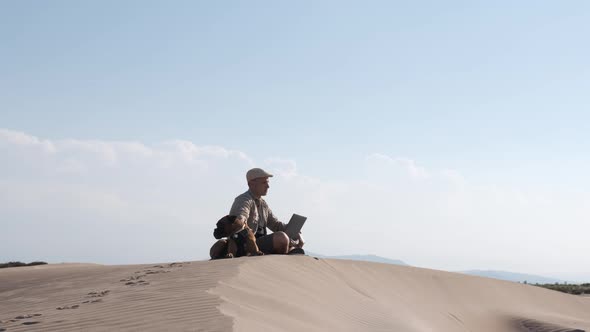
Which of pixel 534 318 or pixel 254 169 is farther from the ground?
pixel 254 169

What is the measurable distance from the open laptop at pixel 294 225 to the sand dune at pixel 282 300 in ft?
1.35

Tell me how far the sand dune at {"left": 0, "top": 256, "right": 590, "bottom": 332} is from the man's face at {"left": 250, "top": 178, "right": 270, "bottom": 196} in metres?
0.99

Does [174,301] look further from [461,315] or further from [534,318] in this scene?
[534,318]

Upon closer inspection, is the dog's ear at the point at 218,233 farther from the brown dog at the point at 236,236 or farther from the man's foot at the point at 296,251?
the man's foot at the point at 296,251

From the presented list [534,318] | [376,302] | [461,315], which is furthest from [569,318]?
[376,302]

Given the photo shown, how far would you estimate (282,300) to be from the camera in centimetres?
726

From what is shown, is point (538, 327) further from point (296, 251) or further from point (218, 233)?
point (218, 233)

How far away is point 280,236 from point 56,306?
3838 mm

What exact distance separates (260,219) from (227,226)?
0.86 m

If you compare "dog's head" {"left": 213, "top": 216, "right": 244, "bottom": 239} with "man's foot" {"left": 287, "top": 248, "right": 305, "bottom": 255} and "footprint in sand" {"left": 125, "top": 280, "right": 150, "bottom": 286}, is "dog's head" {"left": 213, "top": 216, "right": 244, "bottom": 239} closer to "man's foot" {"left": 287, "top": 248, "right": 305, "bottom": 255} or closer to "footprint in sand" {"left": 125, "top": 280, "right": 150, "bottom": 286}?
"footprint in sand" {"left": 125, "top": 280, "right": 150, "bottom": 286}

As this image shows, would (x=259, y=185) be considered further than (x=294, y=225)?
No

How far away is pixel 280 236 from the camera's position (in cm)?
996

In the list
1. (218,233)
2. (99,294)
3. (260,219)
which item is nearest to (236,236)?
(260,219)

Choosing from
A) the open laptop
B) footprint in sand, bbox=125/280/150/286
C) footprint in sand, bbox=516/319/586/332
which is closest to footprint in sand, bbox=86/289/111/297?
footprint in sand, bbox=125/280/150/286
